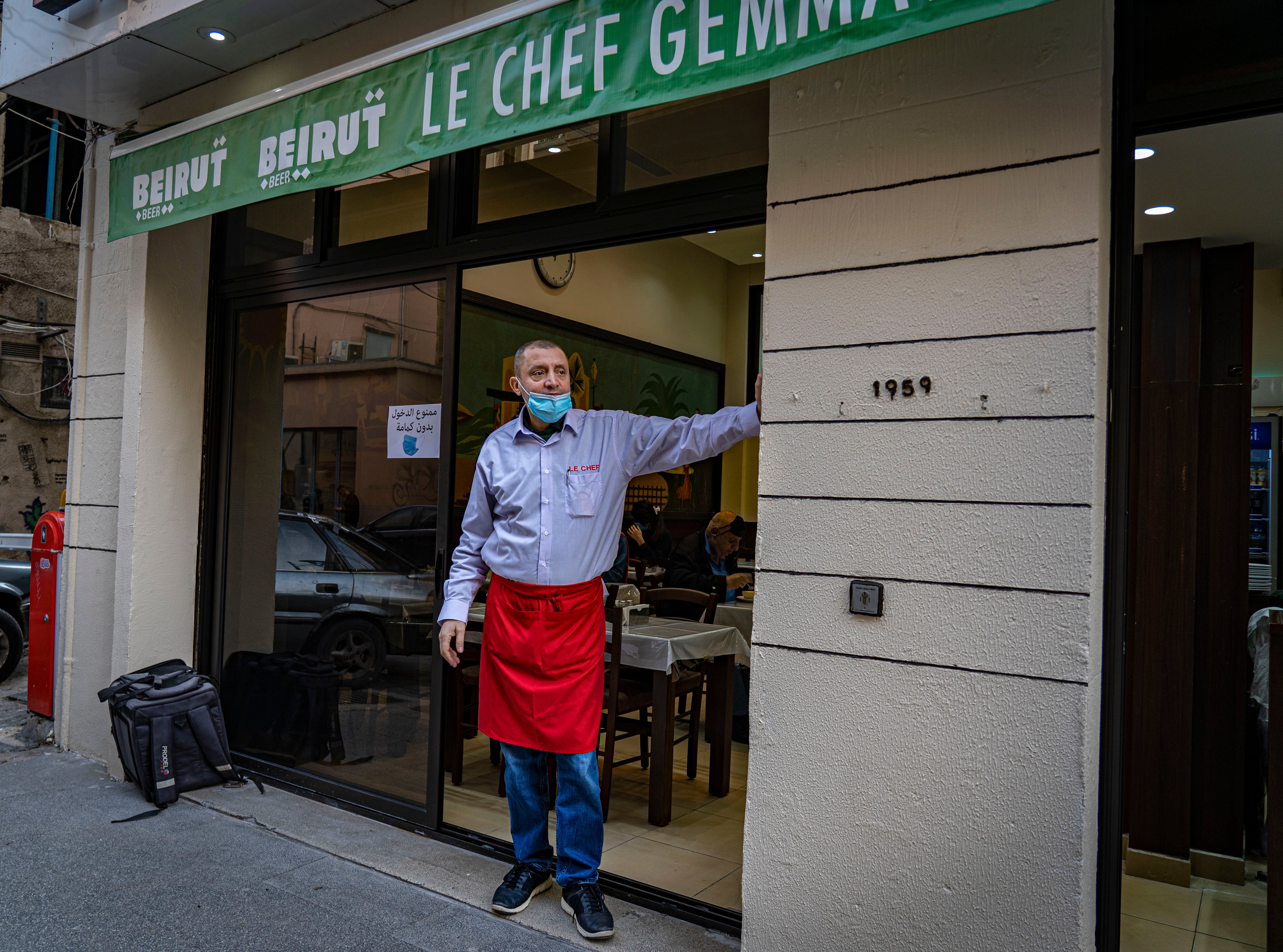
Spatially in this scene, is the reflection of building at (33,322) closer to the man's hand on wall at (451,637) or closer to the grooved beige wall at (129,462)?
the grooved beige wall at (129,462)

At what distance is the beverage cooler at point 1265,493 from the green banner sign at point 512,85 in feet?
15.0

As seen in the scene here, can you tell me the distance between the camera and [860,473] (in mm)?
2373

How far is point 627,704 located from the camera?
4082mm

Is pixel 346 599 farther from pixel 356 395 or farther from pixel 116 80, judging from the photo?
pixel 116 80

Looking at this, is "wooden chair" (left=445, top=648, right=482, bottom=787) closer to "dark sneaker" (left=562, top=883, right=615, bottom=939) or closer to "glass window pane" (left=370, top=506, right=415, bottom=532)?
"glass window pane" (left=370, top=506, right=415, bottom=532)

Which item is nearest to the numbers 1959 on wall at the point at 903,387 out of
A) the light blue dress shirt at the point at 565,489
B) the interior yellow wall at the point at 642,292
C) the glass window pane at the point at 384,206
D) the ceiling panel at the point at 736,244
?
the light blue dress shirt at the point at 565,489

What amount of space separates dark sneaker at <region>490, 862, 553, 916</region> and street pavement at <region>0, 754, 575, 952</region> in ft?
0.15

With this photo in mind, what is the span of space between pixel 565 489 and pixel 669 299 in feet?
21.0

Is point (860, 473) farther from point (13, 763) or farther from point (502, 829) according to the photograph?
point (13, 763)

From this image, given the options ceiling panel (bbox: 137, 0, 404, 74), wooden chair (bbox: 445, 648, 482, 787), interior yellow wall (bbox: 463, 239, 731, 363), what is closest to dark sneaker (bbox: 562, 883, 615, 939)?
wooden chair (bbox: 445, 648, 482, 787)

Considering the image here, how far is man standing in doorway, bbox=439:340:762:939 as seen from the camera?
2867mm

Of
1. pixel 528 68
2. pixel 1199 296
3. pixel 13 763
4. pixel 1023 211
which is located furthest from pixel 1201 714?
pixel 13 763

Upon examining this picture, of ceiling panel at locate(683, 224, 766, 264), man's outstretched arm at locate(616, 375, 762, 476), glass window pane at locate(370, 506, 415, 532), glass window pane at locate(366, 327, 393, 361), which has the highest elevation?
ceiling panel at locate(683, 224, 766, 264)

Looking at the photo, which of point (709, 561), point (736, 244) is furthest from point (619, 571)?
point (736, 244)
